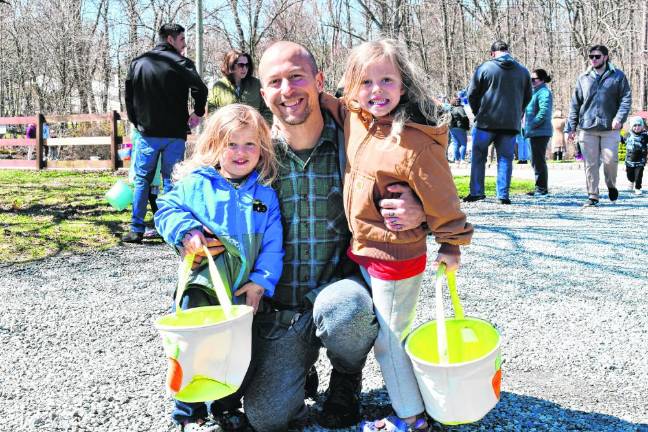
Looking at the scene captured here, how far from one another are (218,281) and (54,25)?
3138 cm

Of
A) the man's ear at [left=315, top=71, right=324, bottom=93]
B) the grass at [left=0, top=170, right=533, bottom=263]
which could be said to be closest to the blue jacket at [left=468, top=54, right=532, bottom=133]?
the grass at [left=0, top=170, right=533, bottom=263]

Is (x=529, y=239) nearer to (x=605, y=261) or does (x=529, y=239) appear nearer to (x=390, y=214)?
(x=605, y=261)

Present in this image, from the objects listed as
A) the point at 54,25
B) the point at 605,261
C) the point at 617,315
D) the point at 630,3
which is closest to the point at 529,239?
the point at 605,261

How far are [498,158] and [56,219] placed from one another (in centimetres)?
491

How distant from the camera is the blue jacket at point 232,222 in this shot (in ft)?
6.86

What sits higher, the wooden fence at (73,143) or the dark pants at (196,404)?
the wooden fence at (73,143)

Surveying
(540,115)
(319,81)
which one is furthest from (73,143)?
(319,81)

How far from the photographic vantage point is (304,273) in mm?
2234

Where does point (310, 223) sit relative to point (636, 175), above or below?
below

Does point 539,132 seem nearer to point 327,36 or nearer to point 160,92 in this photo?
point 160,92

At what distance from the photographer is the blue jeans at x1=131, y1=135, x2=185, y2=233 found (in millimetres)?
5125

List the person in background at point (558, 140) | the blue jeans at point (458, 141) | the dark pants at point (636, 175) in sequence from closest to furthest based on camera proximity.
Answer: the dark pants at point (636, 175) → the blue jeans at point (458, 141) → the person in background at point (558, 140)

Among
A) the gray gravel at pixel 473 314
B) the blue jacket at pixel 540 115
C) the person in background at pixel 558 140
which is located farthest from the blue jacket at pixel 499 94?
the person in background at pixel 558 140

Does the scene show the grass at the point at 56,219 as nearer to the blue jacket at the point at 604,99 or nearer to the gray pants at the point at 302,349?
the blue jacket at the point at 604,99
